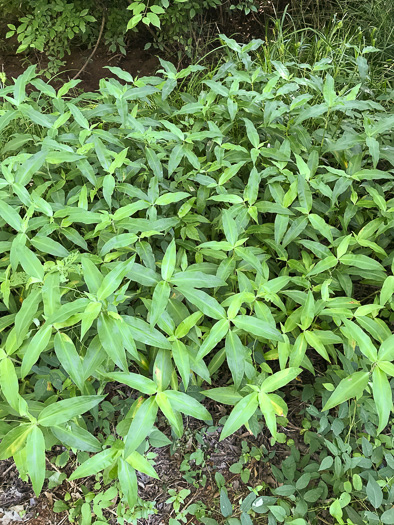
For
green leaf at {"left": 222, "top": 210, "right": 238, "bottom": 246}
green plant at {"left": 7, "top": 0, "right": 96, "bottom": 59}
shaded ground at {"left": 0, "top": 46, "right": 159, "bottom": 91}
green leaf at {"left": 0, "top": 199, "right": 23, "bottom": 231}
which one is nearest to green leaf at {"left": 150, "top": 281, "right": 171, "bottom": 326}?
green leaf at {"left": 222, "top": 210, "right": 238, "bottom": 246}

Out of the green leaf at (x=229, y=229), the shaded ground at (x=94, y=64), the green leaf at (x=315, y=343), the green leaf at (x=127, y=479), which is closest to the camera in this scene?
the green leaf at (x=127, y=479)

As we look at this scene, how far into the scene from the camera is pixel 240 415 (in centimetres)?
117

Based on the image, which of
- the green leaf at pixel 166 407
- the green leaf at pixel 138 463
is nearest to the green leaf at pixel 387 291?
the green leaf at pixel 166 407

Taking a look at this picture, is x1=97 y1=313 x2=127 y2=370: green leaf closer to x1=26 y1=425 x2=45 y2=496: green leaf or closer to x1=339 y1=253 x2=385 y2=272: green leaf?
x1=26 y1=425 x2=45 y2=496: green leaf

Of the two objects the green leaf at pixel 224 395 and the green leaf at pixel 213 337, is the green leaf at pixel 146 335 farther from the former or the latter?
the green leaf at pixel 224 395

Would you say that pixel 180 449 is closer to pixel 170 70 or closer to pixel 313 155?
pixel 313 155

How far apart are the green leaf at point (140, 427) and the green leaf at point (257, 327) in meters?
0.36

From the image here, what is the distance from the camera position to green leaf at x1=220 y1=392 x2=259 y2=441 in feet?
3.76

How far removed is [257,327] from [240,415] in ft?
0.89

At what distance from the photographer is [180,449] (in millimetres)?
1753

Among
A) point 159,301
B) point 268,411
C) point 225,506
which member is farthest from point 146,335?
point 225,506

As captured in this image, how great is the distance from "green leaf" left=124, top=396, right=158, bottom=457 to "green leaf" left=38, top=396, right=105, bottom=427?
0.14 meters

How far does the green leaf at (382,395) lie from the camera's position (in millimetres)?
1122

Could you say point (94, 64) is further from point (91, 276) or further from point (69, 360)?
point (69, 360)
